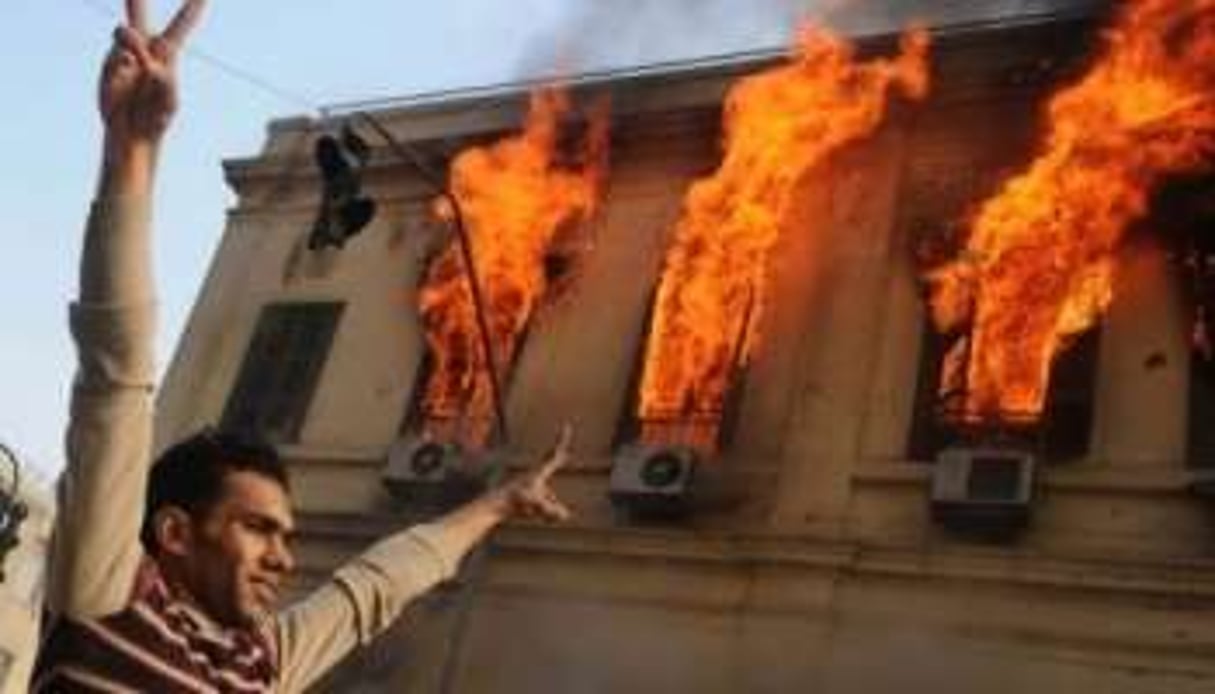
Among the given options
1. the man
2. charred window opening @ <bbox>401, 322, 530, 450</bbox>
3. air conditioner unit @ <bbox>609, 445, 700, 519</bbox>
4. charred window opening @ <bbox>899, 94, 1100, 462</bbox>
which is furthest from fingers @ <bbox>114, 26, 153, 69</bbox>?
charred window opening @ <bbox>401, 322, 530, 450</bbox>

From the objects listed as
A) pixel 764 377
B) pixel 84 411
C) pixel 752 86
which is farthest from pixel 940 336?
pixel 84 411

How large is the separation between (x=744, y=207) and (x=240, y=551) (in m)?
11.7

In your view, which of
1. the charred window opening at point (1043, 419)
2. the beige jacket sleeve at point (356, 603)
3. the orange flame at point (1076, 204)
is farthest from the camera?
the orange flame at point (1076, 204)

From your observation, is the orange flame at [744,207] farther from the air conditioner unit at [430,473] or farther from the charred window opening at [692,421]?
the air conditioner unit at [430,473]

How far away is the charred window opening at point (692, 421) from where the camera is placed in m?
13.3

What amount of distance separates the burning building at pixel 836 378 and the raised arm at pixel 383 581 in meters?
7.67

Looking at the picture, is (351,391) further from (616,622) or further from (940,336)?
(940,336)

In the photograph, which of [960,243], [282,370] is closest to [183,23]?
[960,243]

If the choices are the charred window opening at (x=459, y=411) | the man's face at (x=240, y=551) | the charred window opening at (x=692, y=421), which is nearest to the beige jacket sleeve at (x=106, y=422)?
the man's face at (x=240, y=551)

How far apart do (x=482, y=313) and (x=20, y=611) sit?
28.4 meters

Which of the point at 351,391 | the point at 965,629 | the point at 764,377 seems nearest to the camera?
the point at 965,629

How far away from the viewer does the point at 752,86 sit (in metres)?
14.9

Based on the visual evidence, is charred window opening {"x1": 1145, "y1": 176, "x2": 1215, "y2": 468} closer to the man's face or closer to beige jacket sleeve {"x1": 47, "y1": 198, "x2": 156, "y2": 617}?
the man's face

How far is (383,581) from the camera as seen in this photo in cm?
353
